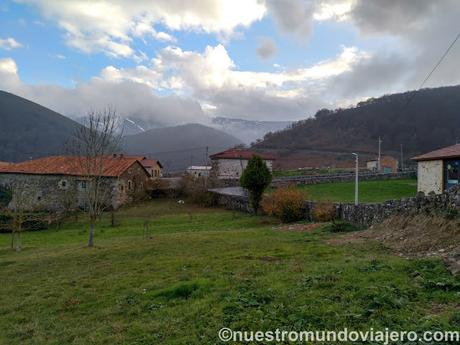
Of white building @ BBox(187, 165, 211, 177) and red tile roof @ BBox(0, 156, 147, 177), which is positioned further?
white building @ BBox(187, 165, 211, 177)

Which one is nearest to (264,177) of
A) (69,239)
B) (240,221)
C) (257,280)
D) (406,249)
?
(240,221)

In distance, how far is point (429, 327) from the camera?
14.6ft

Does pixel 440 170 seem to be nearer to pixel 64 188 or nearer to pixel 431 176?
pixel 431 176

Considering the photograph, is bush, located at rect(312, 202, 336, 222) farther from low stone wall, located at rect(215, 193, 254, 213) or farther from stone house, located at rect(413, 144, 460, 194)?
low stone wall, located at rect(215, 193, 254, 213)

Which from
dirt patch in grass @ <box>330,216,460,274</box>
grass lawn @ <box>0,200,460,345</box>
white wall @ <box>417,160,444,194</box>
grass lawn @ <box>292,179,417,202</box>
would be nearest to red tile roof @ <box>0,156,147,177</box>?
grass lawn @ <box>292,179,417,202</box>

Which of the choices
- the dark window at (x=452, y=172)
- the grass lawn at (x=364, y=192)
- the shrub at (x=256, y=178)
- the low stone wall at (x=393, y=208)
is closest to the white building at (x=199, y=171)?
the grass lawn at (x=364, y=192)

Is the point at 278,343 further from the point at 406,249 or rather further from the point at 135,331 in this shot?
the point at 406,249

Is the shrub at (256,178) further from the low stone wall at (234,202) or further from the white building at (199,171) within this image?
the white building at (199,171)

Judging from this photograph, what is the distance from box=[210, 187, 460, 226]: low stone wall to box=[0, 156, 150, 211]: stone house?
916 inches

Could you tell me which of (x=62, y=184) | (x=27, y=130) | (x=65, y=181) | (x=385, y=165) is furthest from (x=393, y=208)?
(x=27, y=130)

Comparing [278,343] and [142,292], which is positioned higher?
[278,343]

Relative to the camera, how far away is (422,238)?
32.9 ft

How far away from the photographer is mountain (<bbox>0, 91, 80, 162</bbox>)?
111m

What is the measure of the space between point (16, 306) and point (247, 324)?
6043mm
